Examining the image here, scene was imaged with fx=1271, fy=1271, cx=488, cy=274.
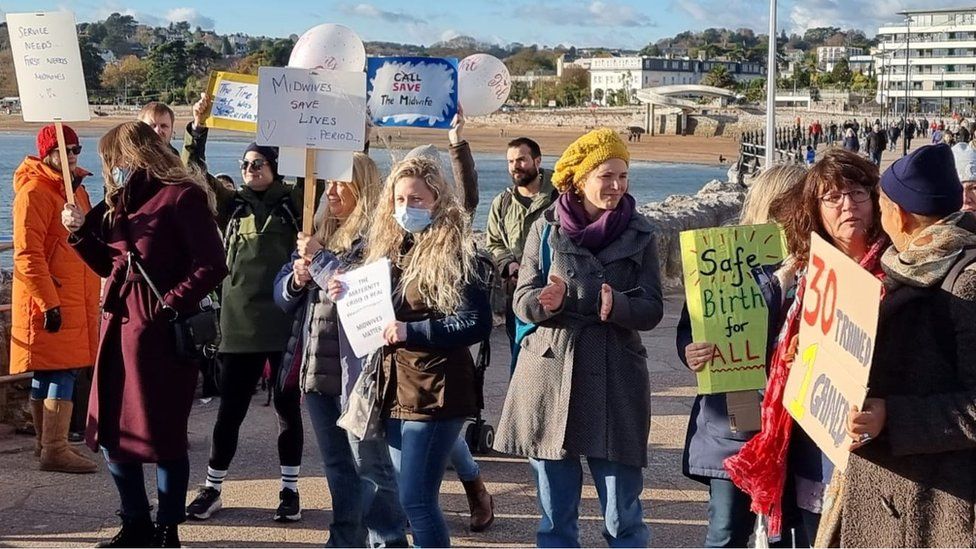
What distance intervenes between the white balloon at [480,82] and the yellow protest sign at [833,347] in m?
4.98

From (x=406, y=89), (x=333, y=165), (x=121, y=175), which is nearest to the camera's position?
(x=333, y=165)

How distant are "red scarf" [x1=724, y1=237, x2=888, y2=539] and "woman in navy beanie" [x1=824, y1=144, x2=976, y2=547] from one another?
2.04 feet

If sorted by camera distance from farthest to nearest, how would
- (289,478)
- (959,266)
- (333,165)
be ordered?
(289,478), (333,165), (959,266)


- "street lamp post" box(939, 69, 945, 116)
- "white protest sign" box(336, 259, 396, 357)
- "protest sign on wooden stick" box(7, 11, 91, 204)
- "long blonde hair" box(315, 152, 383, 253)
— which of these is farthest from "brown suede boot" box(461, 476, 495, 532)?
"street lamp post" box(939, 69, 945, 116)

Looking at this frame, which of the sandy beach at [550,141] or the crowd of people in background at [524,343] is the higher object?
the crowd of people in background at [524,343]

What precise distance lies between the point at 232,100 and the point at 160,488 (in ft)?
8.95

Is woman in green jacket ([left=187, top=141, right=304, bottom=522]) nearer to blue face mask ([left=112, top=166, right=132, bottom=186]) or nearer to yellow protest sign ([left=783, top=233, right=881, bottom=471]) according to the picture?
blue face mask ([left=112, top=166, right=132, bottom=186])

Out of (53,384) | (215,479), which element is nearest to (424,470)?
(215,479)

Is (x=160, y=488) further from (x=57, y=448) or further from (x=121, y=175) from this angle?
(x=57, y=448)

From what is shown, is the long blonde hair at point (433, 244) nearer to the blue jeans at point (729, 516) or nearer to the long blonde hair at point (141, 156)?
the long blonde hair at point (141, 156)

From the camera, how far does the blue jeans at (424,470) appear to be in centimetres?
461

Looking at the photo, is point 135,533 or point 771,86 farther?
point 771,86

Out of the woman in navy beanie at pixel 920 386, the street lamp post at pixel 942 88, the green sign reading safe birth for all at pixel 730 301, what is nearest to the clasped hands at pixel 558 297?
the green sign reading safe birth for all at pixel 730 301

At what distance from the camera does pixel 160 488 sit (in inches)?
209
